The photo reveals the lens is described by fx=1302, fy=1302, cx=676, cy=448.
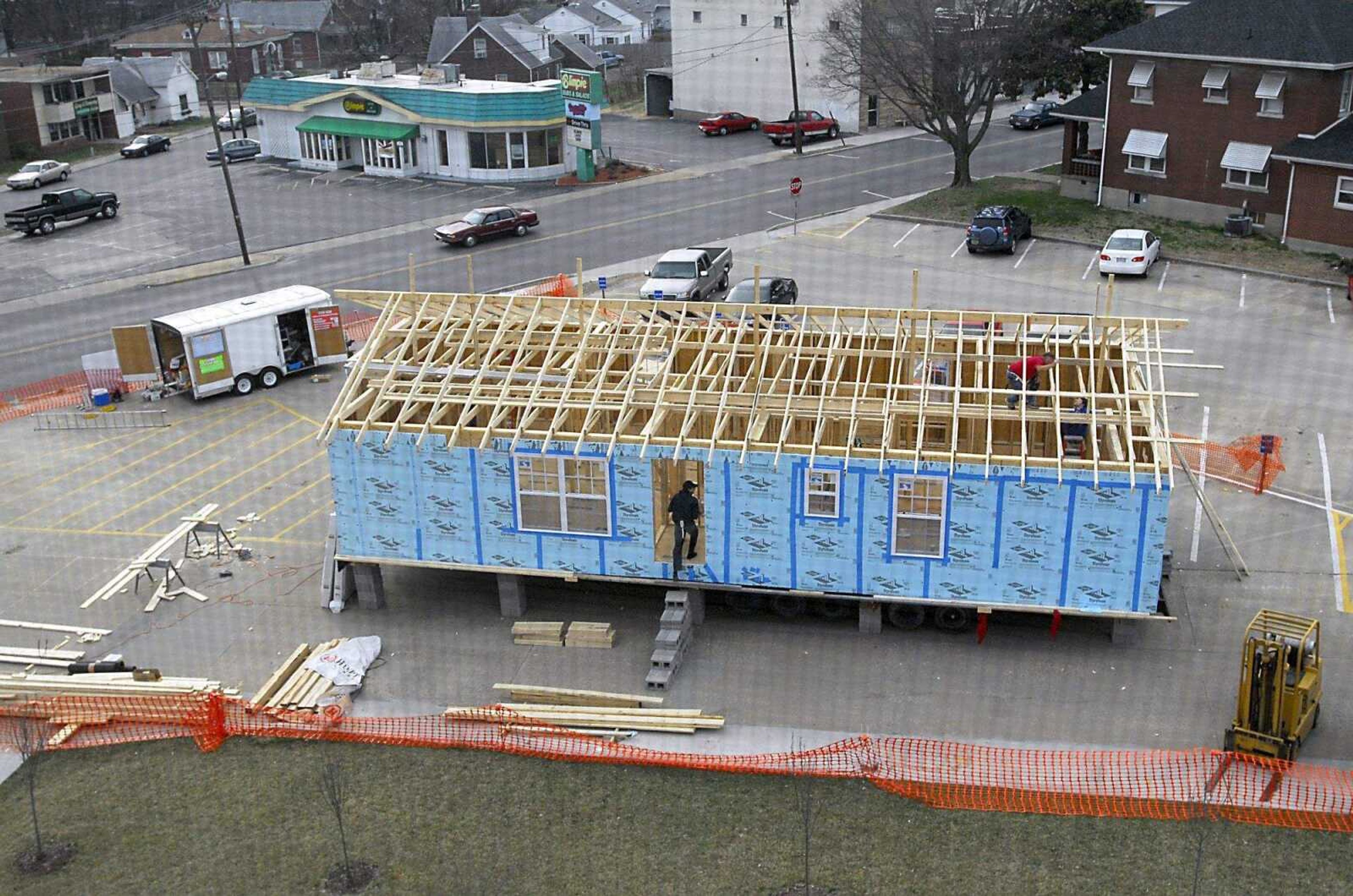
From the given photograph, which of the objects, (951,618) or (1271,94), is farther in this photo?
(1271,94)

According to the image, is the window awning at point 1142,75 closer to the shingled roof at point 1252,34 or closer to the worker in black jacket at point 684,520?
the shingled roof at point 1252,34

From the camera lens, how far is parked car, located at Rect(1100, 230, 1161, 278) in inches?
1576

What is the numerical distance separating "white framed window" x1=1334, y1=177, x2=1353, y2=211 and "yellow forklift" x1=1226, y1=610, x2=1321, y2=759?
92.1 feet

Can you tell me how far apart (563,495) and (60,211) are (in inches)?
1714

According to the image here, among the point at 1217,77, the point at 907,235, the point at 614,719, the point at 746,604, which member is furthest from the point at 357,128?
the point at 614,719

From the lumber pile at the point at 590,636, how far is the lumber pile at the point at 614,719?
6.53ft

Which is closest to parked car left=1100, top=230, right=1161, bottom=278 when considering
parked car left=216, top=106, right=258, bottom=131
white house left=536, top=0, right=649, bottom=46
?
parked car left=216, top=106, right=258, bottom=131

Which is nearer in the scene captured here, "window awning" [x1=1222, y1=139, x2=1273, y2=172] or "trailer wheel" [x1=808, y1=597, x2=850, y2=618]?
"trailer wheel" [x1=808, y1=597, x2=850, y2=618]

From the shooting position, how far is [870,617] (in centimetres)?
2008

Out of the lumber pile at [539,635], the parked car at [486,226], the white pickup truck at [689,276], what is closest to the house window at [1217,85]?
the white pickup truck at [689,276]

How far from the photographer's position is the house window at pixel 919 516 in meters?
19.1

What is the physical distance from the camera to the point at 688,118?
7669cm

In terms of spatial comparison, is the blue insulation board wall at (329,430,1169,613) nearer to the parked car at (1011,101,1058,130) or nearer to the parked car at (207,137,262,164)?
the parked car at (1011,101,1058,130)

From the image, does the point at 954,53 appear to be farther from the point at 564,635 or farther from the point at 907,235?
the point at 564,635
